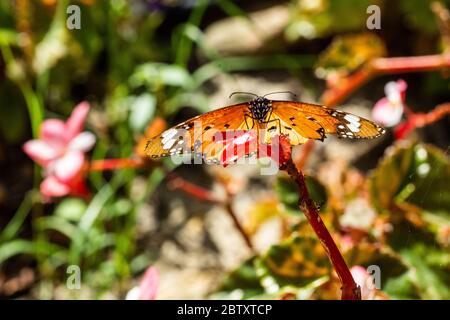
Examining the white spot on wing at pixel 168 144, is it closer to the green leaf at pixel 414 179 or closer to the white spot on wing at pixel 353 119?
the white spot on wing at pixel 353 119

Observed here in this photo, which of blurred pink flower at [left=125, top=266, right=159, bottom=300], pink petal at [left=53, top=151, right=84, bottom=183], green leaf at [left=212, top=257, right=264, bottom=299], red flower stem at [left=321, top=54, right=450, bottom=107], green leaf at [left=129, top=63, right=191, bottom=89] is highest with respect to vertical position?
green leaf at [left=129, top=63, right=191, bottom=89]

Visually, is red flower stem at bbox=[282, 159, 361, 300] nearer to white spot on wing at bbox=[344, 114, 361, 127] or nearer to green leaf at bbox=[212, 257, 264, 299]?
white spot on wing at bbox=[344, 114, 361, 127]

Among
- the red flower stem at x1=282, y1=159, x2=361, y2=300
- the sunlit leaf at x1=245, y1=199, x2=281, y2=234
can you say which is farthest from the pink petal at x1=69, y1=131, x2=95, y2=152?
the red flower stem at x1=282, y1=159, x2=361, y2=300

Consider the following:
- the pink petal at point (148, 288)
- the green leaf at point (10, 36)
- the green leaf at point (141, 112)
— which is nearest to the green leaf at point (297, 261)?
the pink petal at point (148, 288)

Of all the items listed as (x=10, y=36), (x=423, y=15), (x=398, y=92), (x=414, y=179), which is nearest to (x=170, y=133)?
(x=414, y=179)

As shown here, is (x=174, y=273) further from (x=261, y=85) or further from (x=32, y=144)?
(x=261, y=85)

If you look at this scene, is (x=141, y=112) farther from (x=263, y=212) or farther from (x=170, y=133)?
(x=170, y=133)
